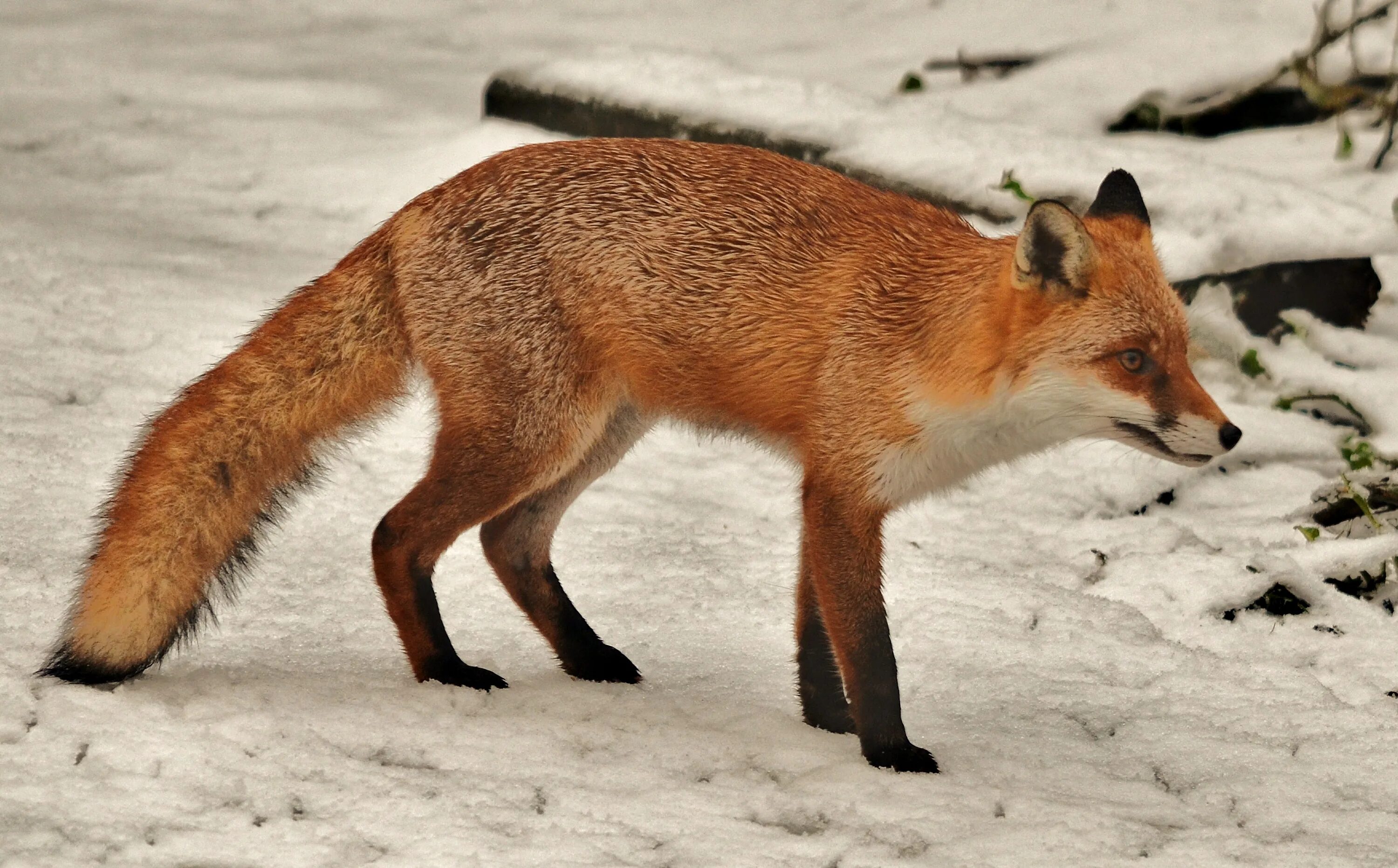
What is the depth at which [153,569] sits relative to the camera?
11.6 ft

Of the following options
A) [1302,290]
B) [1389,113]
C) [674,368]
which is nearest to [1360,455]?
[1302,290]

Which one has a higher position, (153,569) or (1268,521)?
(153,569)

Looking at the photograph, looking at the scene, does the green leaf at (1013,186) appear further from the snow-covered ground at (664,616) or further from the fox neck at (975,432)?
the fox neck at (975,432)

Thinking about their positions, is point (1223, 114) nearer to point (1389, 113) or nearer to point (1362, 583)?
point (1389, 113)

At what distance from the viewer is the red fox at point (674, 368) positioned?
346 cm

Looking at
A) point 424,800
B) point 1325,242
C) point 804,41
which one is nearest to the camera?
point 424,800

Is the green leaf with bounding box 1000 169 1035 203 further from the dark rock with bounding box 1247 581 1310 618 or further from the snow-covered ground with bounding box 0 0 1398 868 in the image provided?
the dark rock with bounding box 1247 581 1310 618

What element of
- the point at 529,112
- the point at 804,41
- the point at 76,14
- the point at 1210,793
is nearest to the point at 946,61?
the point at 804,41

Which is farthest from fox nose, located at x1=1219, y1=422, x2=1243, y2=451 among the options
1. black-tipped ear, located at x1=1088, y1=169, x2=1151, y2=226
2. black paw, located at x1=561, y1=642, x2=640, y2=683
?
black paw, located at x1=561, y1=642, x2=640, y2=683

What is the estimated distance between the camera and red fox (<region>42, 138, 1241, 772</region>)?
3.46 m

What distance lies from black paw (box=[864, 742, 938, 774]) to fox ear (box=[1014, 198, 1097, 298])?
1175 mm

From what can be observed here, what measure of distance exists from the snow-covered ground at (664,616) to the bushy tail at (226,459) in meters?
0.17

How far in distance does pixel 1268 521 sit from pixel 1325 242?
1641 millimetres

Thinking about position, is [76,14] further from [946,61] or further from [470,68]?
[946,61]
